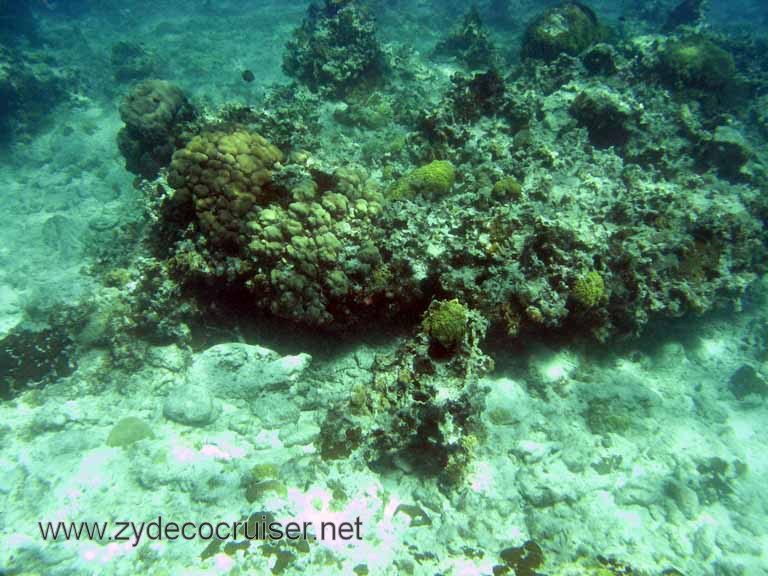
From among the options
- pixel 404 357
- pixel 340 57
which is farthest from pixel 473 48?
pixel 404 357

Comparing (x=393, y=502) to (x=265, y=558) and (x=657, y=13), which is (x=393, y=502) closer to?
(x=265, y=558)

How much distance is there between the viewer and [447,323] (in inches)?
187

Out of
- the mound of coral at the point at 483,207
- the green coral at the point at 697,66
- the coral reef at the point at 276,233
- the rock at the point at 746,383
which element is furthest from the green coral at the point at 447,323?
the green coral at the point at 697,66

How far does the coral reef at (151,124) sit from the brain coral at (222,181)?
12.2ft

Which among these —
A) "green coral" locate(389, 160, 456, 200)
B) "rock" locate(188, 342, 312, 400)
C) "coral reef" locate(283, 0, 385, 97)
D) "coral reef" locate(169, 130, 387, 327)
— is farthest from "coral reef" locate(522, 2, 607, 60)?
"rock" locate(188, 342, 312, 400)

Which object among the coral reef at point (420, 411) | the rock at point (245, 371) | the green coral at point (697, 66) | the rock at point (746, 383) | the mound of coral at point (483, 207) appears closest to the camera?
the coral reef at point (420, 411)

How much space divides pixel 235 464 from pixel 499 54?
16.0 m

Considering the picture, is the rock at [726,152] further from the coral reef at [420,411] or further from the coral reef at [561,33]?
the coral reef at [420,411]

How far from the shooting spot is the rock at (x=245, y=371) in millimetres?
5641

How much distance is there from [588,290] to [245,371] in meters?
5.06

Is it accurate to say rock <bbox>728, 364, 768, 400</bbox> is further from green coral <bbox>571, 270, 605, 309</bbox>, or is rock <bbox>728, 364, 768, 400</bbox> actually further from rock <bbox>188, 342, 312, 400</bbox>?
rock <bbox>188, 342, 312, 400</bbox>

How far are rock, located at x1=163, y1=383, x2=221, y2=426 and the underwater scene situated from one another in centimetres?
3

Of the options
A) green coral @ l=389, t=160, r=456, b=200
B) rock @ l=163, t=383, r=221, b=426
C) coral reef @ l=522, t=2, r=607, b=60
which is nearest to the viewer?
rock @ l=163, t=383, r=221, b=426

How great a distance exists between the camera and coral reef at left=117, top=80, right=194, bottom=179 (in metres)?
8.34
